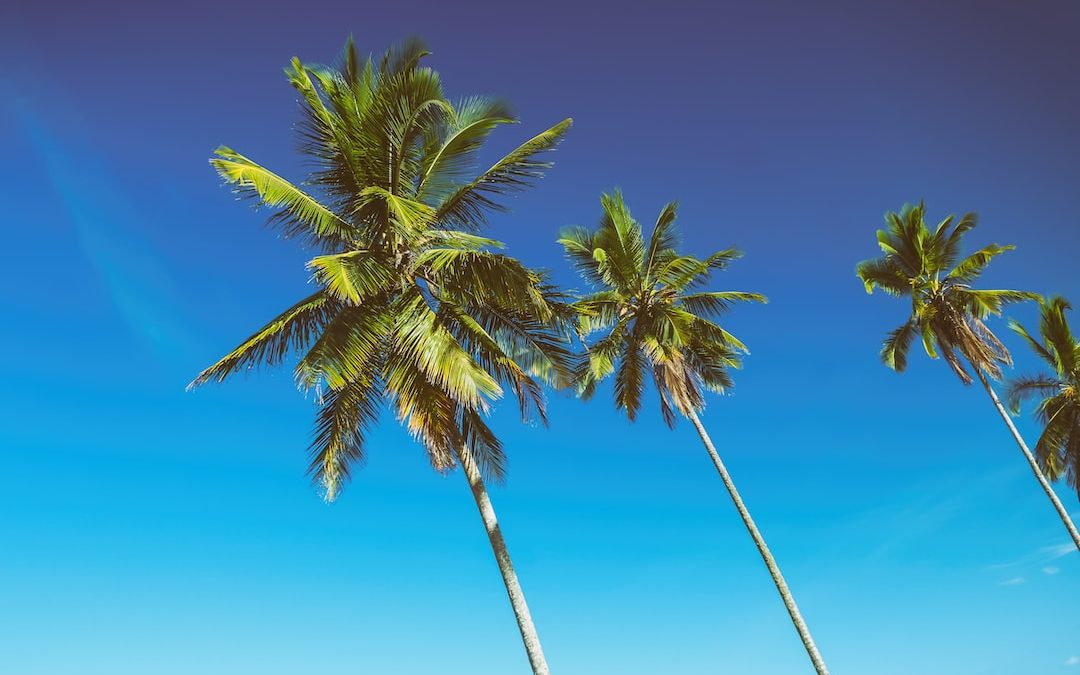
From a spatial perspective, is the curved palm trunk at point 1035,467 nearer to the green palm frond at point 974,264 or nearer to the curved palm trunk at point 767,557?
the green palm frond at point 974,264

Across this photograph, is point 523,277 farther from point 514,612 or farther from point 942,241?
point 942,241

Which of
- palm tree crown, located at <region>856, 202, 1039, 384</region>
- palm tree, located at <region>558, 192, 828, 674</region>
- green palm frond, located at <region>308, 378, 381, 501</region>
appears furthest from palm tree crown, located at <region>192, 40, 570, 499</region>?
palm tree crown, located at <region>856, 202, 1039, 384</region>

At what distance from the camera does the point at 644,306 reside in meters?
20.9

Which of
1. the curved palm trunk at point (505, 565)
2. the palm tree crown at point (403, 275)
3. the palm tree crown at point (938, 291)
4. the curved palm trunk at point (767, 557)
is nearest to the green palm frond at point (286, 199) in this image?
the palm tree crown at point (403, 275)

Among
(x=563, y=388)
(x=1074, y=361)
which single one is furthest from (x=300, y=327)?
(x=1074, y=361)

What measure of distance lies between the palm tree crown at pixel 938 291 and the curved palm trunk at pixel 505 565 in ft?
69.2

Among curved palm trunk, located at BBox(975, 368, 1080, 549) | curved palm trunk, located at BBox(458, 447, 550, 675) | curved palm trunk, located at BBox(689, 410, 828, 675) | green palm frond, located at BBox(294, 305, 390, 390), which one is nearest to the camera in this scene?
curved palm trunk, located at BBox(458, 447, 550, 675)

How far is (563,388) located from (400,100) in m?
6.88

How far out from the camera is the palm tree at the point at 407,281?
39.4 ft

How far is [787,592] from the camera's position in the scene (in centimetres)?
1738

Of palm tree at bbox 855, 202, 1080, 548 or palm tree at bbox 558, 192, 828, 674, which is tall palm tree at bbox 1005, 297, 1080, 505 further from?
palm tree at bbox 558, 192, 828, 674

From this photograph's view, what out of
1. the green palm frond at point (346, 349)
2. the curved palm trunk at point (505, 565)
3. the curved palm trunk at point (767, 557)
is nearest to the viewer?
the curved palm trunk at point (505, 565)

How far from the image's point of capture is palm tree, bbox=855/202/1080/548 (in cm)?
2395

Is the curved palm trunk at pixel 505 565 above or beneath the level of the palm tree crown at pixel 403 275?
beneath
